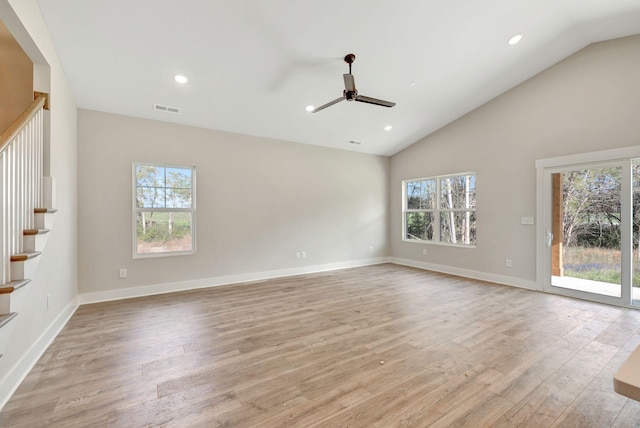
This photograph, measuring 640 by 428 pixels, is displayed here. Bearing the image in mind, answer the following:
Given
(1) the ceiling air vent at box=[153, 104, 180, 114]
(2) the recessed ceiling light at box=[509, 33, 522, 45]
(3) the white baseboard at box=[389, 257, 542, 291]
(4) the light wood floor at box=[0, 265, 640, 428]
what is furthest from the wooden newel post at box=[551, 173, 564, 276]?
(1) the ceiling air vent at box=[153, 104, 180, 114]

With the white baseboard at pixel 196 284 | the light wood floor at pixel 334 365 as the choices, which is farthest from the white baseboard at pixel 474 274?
the white baseboard at pixel 196 284

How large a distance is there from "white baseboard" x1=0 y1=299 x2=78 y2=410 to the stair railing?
796mm

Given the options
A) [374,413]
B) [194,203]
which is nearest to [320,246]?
[194,203]

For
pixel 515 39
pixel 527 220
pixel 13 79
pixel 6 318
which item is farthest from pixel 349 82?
pixel 527 220

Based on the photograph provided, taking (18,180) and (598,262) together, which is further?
(598,262)

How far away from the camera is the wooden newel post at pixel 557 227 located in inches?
178

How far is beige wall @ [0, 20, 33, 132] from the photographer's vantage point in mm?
3008

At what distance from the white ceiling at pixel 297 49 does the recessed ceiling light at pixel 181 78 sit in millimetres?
93

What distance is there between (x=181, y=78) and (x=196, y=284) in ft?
10.7

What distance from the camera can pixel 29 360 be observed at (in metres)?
2.34

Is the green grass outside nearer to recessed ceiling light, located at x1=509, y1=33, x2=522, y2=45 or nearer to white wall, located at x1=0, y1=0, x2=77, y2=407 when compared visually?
recessed ceiling light, located at x1=509, y1=33, x2=522, y2=45

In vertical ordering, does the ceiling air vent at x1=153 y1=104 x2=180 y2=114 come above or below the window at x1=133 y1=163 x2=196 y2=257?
above

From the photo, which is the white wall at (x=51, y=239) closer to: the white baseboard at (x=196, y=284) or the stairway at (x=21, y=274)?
the stairway at (x=21, y=274)

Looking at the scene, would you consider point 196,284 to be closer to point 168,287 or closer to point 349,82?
point 168,287
